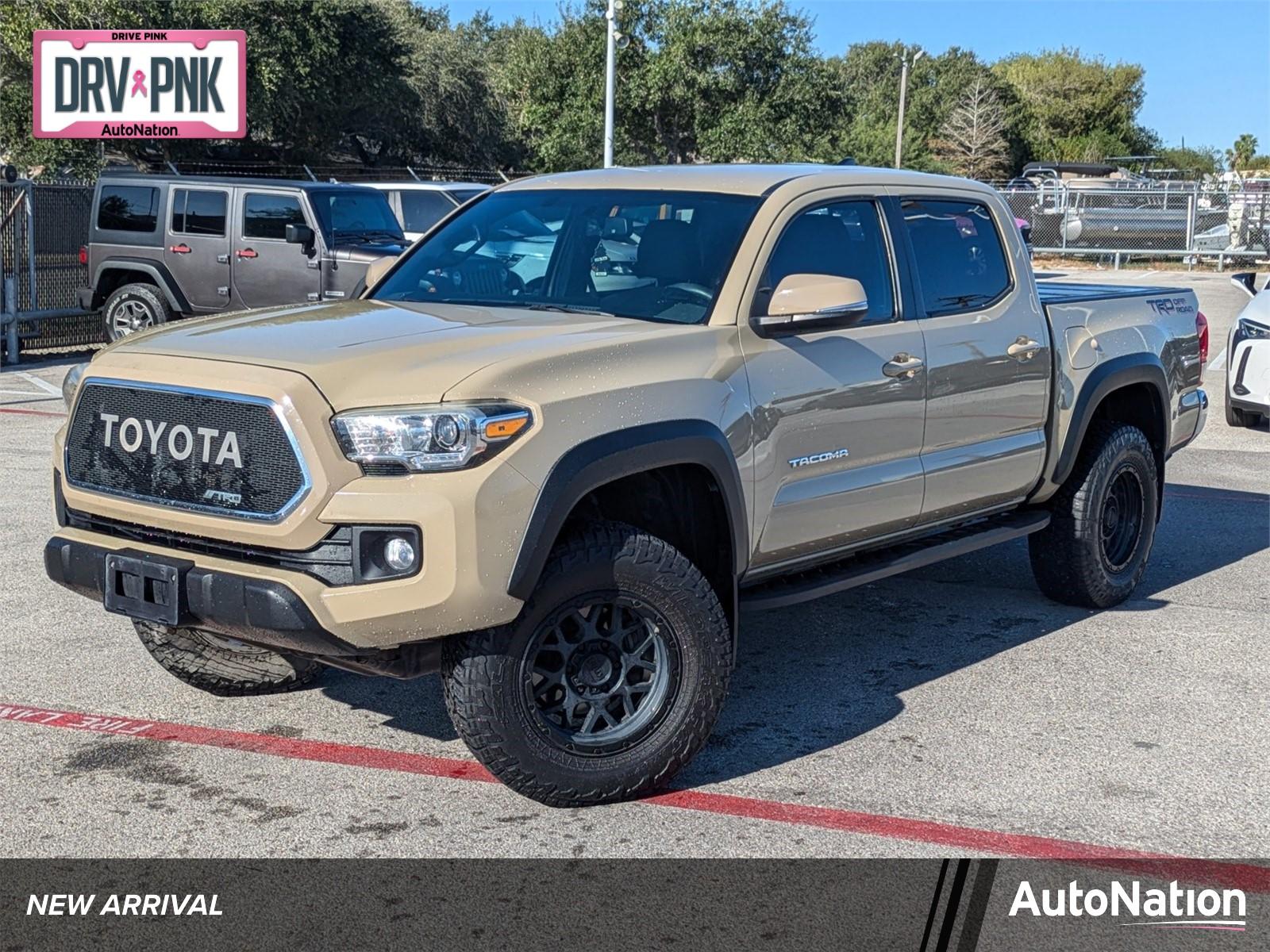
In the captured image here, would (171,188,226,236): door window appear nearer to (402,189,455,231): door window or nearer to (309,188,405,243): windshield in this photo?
(309,188,405,243): windshield

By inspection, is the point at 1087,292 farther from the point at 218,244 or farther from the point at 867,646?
the point at 218,244

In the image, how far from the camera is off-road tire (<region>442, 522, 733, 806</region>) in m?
4.18

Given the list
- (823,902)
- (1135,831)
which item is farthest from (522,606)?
(1135,831)

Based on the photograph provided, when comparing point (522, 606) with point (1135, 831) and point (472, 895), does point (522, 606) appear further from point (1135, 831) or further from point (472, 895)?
point (1135, 831)

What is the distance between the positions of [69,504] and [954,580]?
433cm

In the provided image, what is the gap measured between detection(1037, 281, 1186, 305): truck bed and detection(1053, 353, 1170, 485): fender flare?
1.05 ft

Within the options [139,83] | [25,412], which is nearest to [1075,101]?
[139,83]

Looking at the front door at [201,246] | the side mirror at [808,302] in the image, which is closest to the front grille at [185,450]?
the side mirror at [808,302]

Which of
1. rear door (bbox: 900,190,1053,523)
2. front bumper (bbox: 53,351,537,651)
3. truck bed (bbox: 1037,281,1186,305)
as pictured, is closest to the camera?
front bumper (bbox: 53,351,537,651)

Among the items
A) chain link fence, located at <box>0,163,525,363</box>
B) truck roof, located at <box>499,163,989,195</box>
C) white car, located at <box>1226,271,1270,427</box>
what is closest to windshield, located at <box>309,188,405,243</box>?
chain link fence, located at <box>0,163,525,363</box>

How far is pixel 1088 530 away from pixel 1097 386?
63 cm

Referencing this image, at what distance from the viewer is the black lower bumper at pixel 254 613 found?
4.00 meters

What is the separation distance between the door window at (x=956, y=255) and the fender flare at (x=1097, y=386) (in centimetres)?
65

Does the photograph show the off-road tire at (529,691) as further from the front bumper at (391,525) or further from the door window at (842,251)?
the door window at (842,251)
